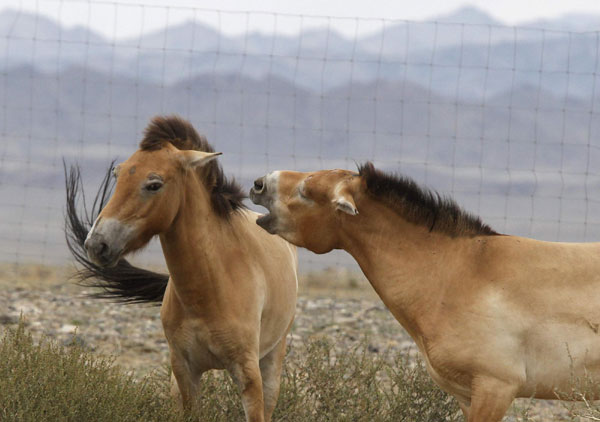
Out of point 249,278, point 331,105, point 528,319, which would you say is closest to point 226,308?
point 249,278

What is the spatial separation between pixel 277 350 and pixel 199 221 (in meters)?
1.32

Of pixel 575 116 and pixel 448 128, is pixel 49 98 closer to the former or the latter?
pixel 448 128

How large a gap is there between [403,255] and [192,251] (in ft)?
4.25

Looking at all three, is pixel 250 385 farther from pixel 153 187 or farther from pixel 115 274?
pixel 115 274

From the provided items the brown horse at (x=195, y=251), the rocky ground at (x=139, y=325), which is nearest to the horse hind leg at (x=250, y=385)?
the brown horse at (x=195, y=251)

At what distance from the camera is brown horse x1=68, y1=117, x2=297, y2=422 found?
4715mm

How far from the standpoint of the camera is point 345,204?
14.5ft

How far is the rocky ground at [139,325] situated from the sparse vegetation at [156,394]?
5.07ft

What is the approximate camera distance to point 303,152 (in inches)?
3957

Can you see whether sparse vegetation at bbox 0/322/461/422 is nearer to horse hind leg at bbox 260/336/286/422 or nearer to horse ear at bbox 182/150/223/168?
horse hind leg at bbox 260/336/286/422

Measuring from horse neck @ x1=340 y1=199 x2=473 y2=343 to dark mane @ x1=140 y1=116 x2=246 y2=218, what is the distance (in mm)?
1012

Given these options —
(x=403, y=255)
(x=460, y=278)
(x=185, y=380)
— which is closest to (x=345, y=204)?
(x=403, y=255)

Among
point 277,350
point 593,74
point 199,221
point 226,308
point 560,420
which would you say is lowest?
point 560,420

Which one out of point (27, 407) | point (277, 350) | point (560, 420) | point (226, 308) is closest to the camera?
point (27, 407)
